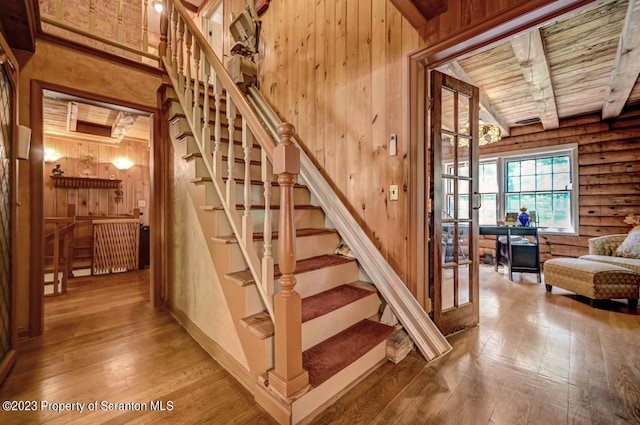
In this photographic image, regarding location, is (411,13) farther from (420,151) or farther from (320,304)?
(320,304)

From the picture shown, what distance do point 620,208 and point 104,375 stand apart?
6.52 metres

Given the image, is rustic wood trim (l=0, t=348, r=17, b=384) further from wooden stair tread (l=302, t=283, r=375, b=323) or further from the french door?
the french door

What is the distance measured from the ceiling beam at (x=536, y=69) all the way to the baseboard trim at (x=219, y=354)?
3.14m

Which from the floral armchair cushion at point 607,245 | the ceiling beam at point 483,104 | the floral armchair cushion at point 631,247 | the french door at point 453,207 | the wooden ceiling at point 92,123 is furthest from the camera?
the wooden ceiling at point 92,123

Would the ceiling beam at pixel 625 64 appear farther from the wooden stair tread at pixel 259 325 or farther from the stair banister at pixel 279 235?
the wooden stair tread at pixel 259 325

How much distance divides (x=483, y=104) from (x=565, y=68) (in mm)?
951

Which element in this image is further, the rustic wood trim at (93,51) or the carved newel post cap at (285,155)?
the rustic wood trim at (93,51)

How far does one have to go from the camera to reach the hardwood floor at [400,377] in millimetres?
1339

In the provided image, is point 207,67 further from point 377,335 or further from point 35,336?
point 35,336

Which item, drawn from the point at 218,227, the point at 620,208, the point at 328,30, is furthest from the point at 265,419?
the point at 620,208

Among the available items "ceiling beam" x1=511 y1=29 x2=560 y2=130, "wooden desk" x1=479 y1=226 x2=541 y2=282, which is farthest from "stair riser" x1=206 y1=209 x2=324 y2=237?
"wooden desk" x1=479 y1=226 x2=541 y2=282

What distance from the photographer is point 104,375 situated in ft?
5.45

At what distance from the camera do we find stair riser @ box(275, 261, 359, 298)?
6.04ft

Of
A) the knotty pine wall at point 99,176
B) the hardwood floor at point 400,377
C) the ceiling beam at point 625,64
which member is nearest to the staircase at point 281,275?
the hardwood floor at point 400,377
